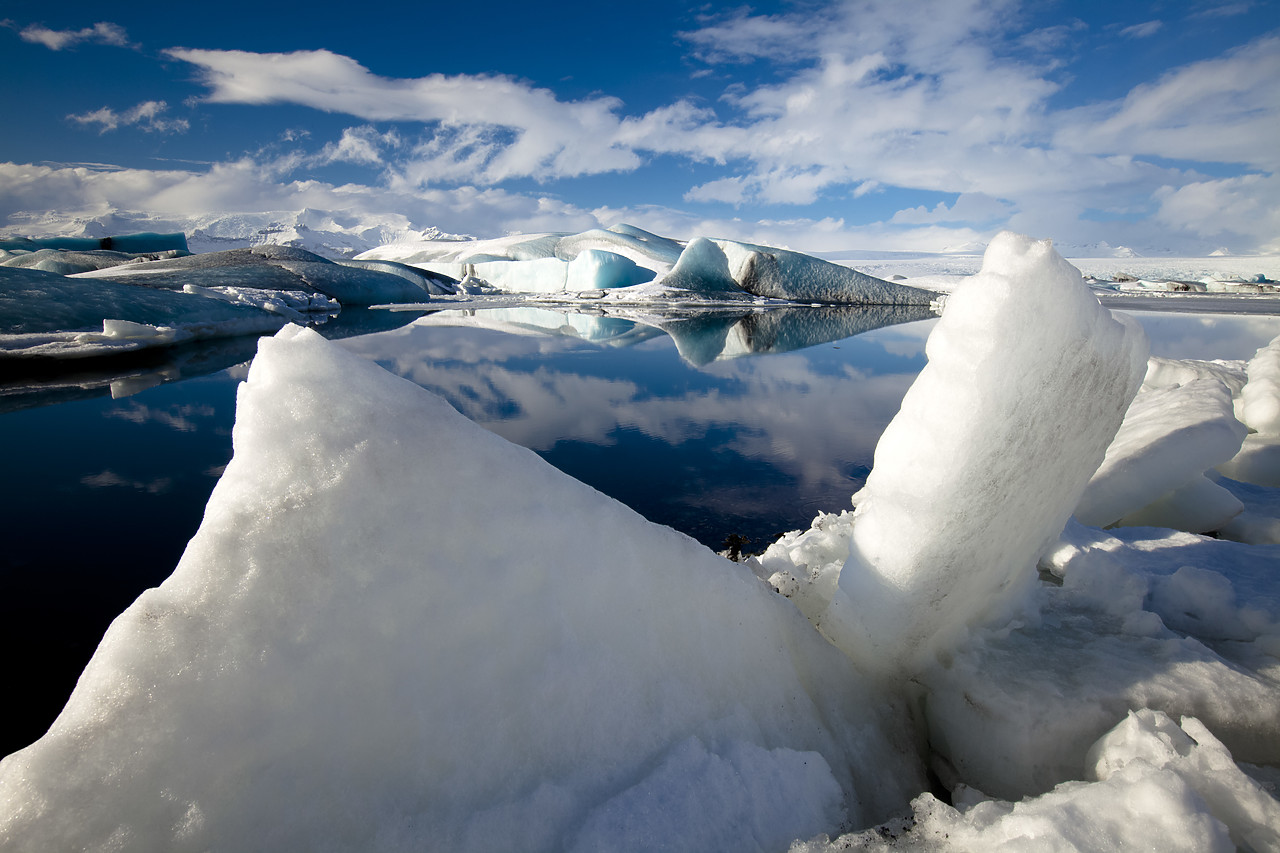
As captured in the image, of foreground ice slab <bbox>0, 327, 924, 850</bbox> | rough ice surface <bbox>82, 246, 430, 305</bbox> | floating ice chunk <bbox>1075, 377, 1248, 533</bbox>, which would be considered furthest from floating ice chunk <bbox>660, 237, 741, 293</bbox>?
foreground ice slab <bbox>0, 327, 924, 850</bbox>

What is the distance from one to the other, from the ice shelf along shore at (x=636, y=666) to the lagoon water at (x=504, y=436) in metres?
1.40

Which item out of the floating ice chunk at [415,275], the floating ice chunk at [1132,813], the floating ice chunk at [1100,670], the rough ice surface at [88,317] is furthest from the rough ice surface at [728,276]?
the floating ice chunk at [1132,813]

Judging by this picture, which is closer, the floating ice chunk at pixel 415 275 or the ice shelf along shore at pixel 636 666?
the ice shelf along shore at pixel 636 666

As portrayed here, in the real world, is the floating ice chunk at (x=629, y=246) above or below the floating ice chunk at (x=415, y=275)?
above

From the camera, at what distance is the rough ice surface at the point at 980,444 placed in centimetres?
127

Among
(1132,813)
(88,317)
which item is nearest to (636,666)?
(1132,813)

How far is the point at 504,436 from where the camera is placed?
15.1 ft

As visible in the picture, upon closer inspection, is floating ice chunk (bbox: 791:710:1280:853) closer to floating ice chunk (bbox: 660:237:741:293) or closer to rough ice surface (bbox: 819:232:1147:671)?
rough ice surface (bbox: 819:232:1147:671)

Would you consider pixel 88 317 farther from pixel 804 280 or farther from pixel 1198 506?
pixel 804 280

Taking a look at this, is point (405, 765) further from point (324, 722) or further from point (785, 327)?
point (785, 327)

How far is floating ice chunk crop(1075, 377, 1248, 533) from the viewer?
2.40 m

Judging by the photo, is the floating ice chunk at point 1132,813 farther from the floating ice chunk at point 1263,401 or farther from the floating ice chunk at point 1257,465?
the floating ice chunk at point 1263,401

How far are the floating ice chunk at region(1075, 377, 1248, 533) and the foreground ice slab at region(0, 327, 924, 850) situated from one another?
2.02 metres

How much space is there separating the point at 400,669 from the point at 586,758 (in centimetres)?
36
